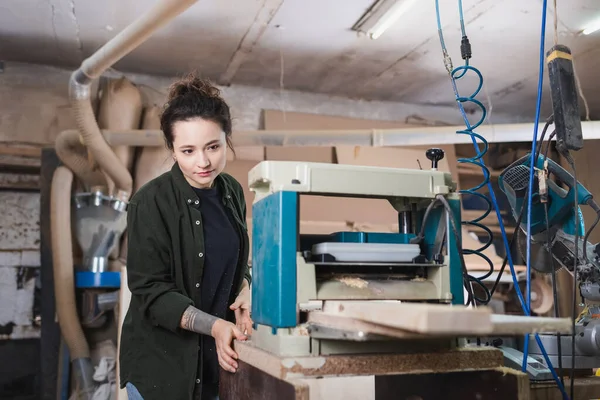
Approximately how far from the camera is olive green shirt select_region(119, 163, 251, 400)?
120 centimetres

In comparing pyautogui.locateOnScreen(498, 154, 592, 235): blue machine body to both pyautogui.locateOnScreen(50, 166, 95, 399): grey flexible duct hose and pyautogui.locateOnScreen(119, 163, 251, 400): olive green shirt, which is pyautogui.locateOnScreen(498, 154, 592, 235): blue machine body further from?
pyautogui.locateOnScreen(50, 166, 95, 399): grey flexible duct hose

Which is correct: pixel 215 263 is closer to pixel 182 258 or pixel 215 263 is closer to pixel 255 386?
pixel 182 258

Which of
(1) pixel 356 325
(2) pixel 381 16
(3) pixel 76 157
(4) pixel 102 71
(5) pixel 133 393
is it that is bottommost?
(5) pixel 133 393

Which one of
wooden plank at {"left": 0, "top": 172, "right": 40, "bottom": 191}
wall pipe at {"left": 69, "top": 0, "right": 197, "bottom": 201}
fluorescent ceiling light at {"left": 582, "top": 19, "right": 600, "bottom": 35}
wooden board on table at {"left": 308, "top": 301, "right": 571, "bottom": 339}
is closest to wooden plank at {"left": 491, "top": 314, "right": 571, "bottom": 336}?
wooden board on table at {"left": 308, "top": 301, "right": 571, "bottom": 339}

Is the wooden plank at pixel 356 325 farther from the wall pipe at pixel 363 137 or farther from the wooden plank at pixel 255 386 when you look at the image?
the wall pipe at pixel 363 137

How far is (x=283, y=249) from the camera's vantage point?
2.92ft

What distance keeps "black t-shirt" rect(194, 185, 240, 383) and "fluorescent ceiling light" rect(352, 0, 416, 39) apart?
152cm

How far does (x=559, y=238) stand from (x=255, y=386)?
0.76 metres

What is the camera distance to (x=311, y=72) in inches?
130

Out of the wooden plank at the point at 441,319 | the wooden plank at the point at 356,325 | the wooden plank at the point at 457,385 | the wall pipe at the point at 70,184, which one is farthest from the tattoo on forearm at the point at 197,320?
the wall pipe at the point at 70,184

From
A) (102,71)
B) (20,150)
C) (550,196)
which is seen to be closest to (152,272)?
(550,196)

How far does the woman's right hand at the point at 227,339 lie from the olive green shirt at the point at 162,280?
20cm

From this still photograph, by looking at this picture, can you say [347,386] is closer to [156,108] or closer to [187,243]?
[187,243]

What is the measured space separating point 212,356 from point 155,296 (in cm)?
26
